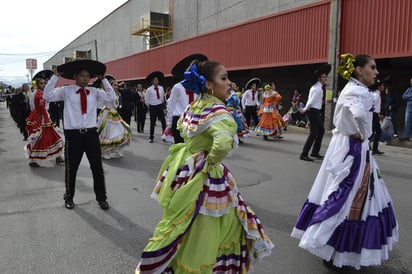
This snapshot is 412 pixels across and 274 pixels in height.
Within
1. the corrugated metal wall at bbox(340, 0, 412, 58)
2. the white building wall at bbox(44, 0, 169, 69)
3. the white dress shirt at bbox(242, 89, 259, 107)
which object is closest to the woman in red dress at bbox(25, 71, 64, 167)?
the white dress shirt at bbox(242, 89, 259, 107)

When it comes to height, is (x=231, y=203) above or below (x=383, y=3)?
below

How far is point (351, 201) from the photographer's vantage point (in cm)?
315

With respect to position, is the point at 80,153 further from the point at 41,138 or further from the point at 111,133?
the point at 111,133

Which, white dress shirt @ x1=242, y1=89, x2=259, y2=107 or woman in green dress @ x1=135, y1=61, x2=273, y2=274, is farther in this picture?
white dress shirt @ x1=242, y1=89, x2=259, y2=107

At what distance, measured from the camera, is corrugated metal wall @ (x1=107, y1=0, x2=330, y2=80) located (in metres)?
13.9

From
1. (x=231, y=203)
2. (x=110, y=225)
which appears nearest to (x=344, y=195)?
(x=231, y=203)

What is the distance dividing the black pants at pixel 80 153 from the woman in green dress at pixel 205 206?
251cm

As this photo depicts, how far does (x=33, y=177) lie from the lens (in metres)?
7.08

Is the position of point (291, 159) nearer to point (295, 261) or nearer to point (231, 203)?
point (295, 261)

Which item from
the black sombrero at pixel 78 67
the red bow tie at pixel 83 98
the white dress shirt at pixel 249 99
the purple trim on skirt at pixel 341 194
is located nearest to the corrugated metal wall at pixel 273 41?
the white dress shirt at pixel 249 99

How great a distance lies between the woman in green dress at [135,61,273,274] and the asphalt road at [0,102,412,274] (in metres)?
0.89

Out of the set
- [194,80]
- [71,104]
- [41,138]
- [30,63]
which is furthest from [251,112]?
[30,63]

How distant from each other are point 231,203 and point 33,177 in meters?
5.60

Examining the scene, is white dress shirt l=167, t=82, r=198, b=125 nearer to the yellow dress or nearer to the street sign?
the yellow dress
